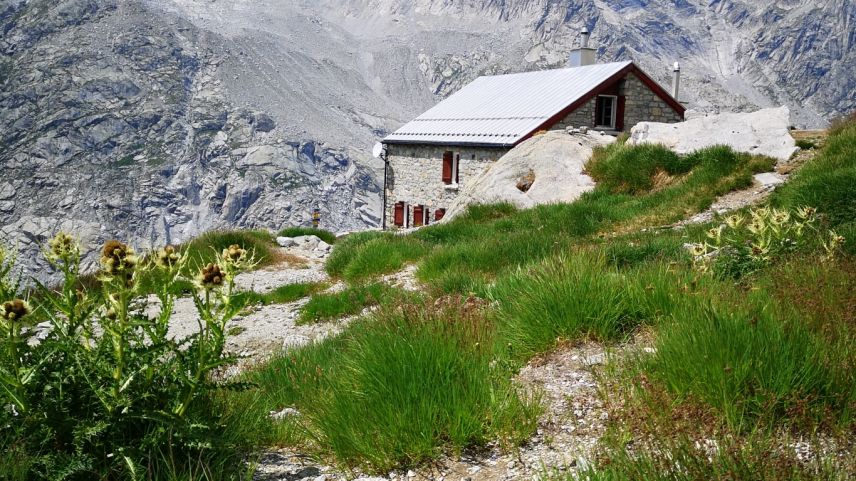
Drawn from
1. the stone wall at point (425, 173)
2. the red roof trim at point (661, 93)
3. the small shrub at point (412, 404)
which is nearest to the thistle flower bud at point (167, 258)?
the small shrub at point (412, 404)

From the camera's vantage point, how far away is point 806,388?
A: 13.3 ft

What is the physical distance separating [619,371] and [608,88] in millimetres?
30560

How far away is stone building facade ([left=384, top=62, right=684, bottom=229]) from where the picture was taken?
3228 cm

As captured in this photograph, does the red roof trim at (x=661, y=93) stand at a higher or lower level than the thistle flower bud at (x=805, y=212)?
higher

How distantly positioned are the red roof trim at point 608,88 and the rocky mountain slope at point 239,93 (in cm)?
5967

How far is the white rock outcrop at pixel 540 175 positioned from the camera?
1906 cm

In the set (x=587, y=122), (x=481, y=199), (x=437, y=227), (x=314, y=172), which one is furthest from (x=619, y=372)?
(x=314, y=172)

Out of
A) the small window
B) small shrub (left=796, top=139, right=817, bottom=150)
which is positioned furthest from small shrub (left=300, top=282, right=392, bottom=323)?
the small window

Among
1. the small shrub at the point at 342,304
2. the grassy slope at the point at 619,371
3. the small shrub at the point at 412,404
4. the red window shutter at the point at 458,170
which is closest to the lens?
the grassy slope at the point at 619,371

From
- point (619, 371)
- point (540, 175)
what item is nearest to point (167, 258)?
point (619, 371)

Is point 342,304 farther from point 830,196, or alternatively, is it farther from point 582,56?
point 582,56

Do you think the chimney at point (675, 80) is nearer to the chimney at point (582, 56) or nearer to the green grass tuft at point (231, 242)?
the chimney at point (582, 56)

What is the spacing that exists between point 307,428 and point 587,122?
1176 inches

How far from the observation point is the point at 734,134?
18.0 m
